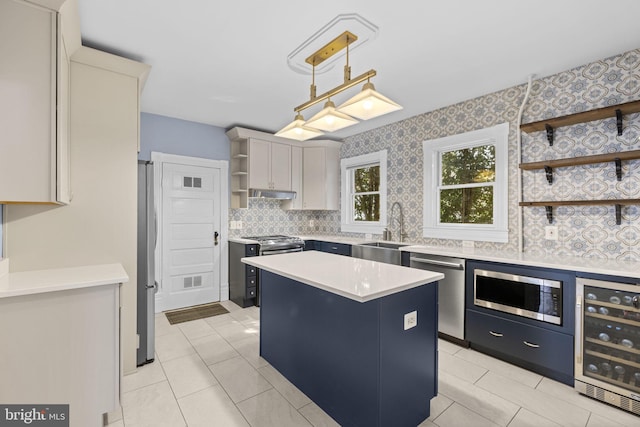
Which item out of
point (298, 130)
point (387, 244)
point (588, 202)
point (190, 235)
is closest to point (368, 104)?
point (298, 130)

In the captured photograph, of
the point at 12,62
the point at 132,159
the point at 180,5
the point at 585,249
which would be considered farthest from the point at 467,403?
the point at 12,62

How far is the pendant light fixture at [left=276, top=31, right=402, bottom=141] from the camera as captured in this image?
67.5 inches

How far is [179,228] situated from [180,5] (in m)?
2.88

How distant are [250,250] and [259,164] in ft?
4.34

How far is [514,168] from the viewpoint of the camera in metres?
3.01

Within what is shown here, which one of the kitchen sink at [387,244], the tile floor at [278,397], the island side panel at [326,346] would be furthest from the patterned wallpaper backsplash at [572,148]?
the island side panel at [326,346]

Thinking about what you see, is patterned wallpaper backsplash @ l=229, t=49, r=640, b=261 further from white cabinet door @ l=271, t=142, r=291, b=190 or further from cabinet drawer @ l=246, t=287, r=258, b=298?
cabinet drawer @ l=246, t=287, r=258, b=298

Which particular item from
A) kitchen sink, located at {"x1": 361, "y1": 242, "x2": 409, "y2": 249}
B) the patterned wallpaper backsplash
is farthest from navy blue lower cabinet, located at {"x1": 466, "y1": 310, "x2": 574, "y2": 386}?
kitchen sink, located at {"x1": 361, "y1": 242, "x2": 409, "y2": 249}

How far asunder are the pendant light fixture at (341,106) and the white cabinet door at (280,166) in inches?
90.6

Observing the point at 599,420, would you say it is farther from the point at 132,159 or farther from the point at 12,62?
the point at 12,62

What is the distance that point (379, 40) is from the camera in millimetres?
2209

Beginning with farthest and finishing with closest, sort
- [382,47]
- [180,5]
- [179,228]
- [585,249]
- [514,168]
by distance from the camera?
1. [179,228]
2. [514,168]
3. [585,249]
4. [382,47]
5. [180,5]

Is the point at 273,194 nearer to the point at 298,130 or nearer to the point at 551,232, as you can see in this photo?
the point at 298,130

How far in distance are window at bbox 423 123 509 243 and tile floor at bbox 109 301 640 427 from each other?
4.34ft
